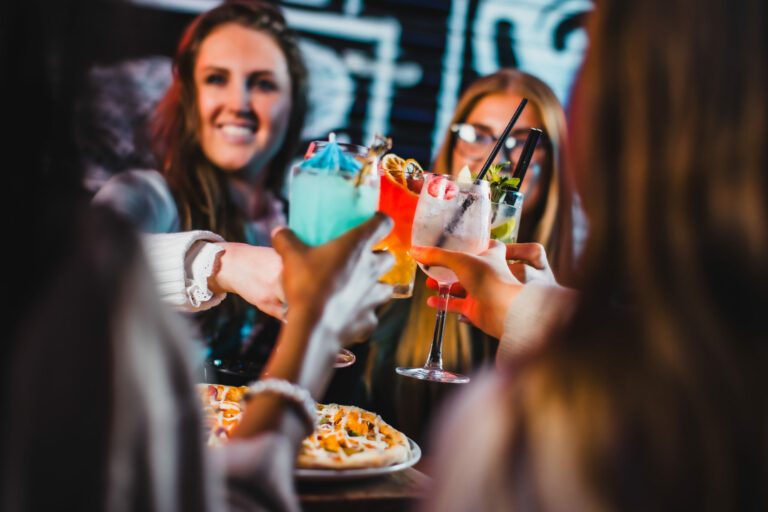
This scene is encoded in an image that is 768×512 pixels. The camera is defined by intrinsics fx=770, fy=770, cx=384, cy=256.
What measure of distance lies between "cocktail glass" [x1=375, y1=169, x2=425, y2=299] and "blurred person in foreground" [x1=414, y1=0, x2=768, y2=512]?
1.09 metres

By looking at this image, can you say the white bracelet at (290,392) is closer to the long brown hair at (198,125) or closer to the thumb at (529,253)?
the thumb at (529,253)

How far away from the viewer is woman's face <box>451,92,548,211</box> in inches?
134

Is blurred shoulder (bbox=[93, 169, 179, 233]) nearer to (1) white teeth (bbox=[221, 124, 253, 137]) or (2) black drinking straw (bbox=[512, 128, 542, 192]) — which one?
(1) white teeth (bbox=[221, 124, 253, 137])

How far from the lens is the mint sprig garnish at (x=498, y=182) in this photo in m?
2.13

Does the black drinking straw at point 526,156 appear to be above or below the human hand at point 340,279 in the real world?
above

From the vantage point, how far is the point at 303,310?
121 cm

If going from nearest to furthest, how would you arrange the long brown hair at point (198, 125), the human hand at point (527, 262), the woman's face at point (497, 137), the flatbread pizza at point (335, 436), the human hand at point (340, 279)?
the human hand at point (340, 279), the flatbread pizza at point (335, 436), the human hand at point (527, 262), the woman's face at point (497, 137), the long brown hair at point (198, 125)

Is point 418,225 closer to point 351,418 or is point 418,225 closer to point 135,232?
point 351,418

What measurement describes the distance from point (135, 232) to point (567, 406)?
1.68 feet

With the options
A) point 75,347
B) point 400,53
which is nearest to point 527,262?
point 75,347

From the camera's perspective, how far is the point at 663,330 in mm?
846

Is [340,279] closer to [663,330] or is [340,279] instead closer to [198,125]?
[663,330]

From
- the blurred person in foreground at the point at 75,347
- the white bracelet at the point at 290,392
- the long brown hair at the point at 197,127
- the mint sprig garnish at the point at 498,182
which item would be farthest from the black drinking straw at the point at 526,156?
the long brown hair at the point at 197,127

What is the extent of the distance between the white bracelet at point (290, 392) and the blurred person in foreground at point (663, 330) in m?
0.29
